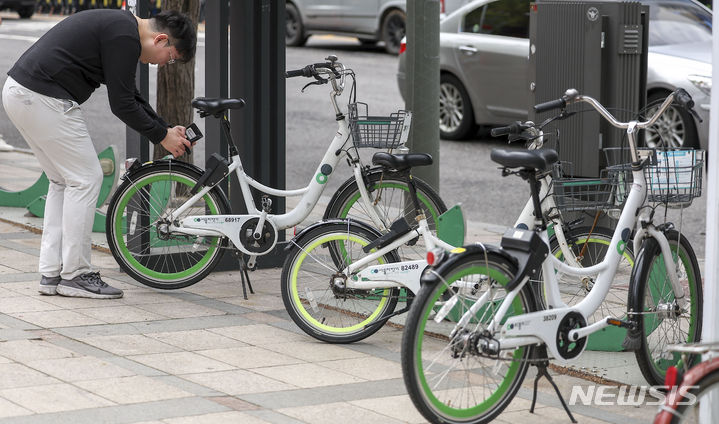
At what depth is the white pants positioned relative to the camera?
21.2ft

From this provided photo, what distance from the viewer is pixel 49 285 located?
263 inches

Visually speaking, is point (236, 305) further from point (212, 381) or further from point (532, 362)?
point (532, 362)

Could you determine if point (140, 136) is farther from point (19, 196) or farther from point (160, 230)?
point (19, 196)

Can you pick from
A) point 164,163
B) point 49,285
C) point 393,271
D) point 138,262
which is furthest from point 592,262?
point 49,285

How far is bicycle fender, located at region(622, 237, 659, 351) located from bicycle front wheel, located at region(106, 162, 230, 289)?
255cm

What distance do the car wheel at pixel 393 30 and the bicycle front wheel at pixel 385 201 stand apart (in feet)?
49.5

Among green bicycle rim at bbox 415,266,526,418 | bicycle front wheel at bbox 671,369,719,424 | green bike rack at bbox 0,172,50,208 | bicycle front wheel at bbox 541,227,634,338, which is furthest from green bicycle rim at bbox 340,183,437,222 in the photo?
green bike rack at bbox 0,172,50,208

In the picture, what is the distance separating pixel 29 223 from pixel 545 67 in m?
3.85

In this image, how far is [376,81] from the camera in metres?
17.9

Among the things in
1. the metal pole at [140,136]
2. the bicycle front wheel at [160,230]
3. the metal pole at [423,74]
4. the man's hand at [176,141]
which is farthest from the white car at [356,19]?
the man's hand at [176,141]

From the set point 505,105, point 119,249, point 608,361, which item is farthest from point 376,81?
point 608,361

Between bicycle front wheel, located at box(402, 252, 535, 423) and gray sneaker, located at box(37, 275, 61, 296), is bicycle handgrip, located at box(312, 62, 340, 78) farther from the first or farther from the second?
bicycle front wheel, located at box(402, 252, 535, 423)

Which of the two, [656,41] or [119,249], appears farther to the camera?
[656,41]

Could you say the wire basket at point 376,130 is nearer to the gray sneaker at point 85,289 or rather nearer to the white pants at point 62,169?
the white pants at point 62,169
